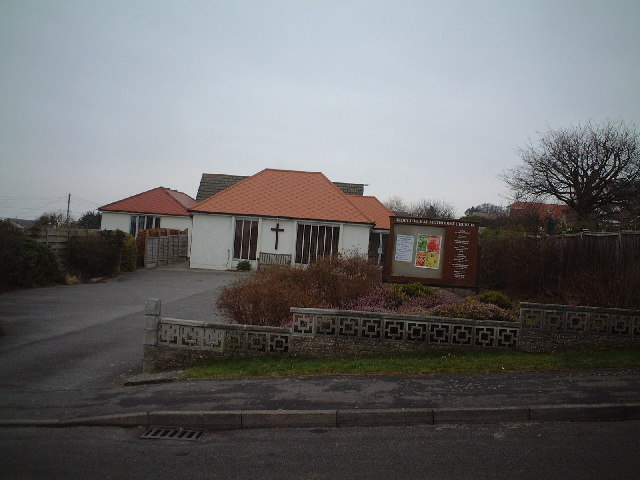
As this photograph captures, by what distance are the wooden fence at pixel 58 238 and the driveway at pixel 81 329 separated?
2.12 m

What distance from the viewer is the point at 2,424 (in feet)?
21.4

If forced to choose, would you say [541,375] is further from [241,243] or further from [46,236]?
[241,243]

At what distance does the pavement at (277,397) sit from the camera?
6.28 m

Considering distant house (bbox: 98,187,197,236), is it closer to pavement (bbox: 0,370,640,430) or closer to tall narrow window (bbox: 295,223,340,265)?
tall narrow window (bbox: 295,223,340,265)

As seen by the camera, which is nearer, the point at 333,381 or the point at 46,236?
the point at 333,381

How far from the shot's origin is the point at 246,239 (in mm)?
29266

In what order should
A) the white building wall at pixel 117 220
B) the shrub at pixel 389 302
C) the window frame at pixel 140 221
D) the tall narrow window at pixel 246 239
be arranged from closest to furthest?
the shrub at pixel 389 302 → the tall narrow window at pixel 246 239 → the white building wall at pixel 117 220 → the window frame at pixel 140 221

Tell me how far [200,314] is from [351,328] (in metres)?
6.65

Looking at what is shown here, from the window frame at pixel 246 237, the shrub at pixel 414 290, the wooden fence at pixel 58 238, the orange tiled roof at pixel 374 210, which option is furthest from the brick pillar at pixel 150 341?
the orange tiled roof at pixel 374 210

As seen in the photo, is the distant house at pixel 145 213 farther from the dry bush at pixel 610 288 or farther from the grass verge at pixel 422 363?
the dry bush at pixel 610 288

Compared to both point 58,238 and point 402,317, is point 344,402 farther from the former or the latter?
point 58,238

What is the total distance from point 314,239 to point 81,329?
1774 cm

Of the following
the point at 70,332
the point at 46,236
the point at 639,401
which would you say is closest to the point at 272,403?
the point at 639,401

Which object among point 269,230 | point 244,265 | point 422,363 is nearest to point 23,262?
point 244,265
